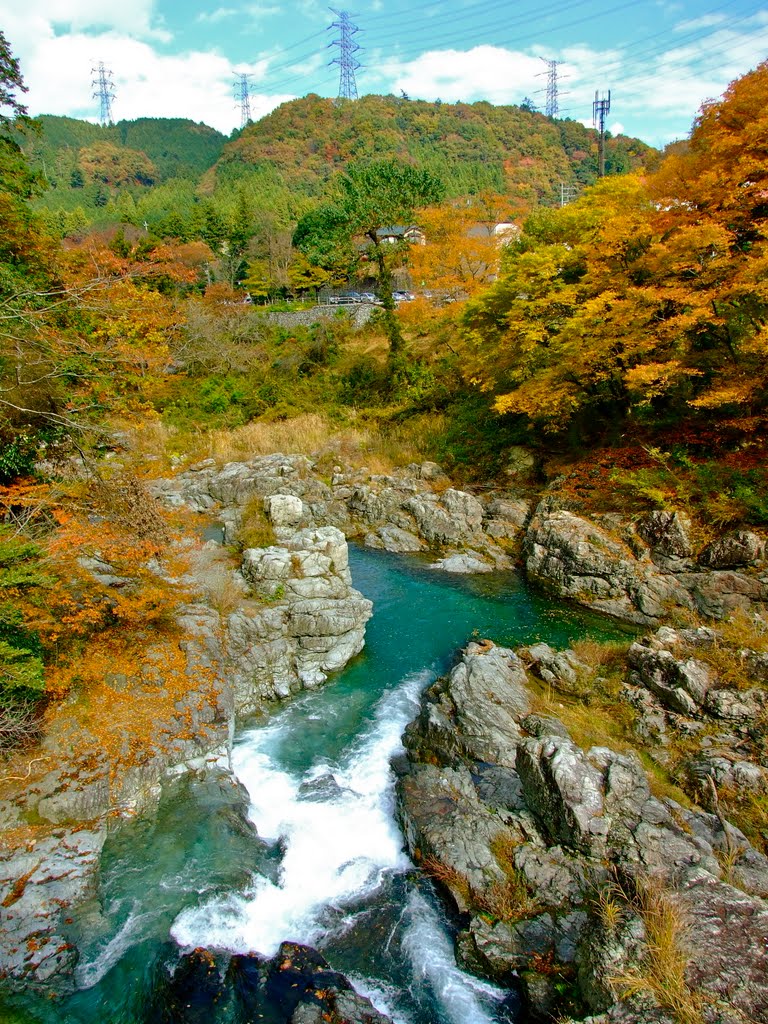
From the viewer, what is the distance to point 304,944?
724 cm

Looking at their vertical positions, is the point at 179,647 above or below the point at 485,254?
below

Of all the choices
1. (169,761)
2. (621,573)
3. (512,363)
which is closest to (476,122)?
(512,363)

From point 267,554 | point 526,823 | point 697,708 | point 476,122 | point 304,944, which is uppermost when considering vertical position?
point 476,122

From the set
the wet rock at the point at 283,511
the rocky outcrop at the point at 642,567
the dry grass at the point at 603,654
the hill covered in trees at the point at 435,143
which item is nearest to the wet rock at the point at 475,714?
the dry grass at the point at 603,654

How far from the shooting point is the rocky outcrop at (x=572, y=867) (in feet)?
19.5

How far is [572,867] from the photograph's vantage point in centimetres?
766

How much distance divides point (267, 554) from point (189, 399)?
2375 centimetres

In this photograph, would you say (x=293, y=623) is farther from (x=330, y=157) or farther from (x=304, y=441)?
(x=330, y=157)

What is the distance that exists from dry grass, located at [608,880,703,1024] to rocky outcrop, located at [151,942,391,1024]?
2.86 metres

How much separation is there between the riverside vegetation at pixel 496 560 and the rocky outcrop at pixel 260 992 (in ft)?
4.68

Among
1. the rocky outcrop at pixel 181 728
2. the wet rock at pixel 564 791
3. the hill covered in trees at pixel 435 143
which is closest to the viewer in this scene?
the rocky outcrop at pixel 181 728

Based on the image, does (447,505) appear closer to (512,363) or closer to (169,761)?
Answer: (512,363)

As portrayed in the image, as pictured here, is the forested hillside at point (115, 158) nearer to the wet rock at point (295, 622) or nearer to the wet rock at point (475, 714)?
the wet rock at point (295, 622)

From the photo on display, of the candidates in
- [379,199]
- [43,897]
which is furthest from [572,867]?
[379,199]
